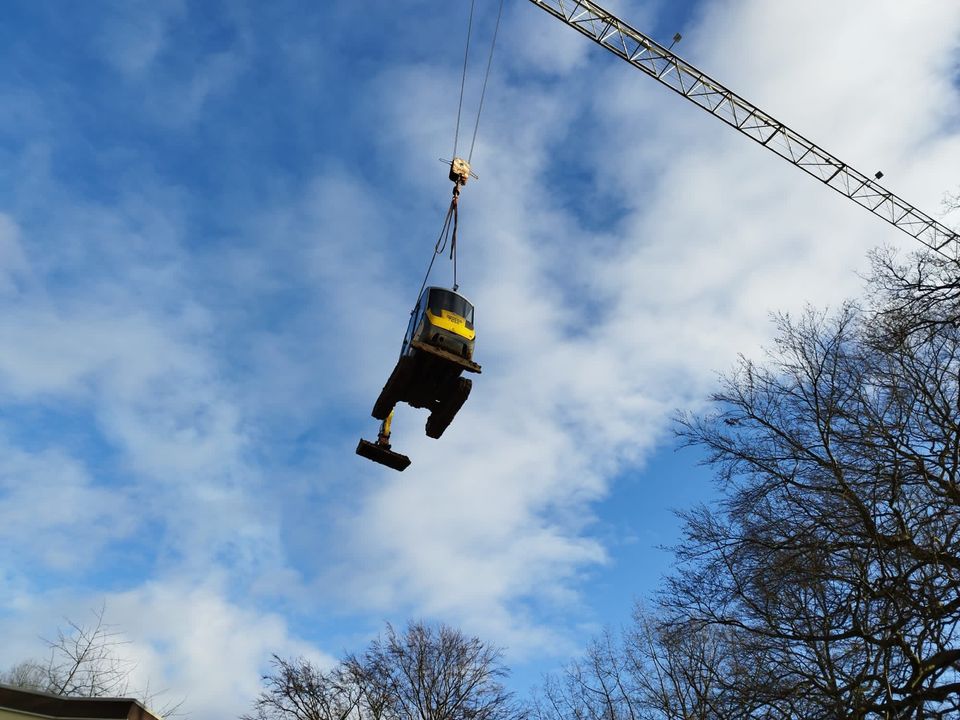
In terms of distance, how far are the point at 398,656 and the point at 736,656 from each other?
2033cm

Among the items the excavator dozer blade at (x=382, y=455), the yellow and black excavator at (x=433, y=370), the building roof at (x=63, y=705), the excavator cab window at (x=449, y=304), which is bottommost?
the building roof at (x=63, y=705)

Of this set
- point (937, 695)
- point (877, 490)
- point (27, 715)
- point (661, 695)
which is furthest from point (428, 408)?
point (661, 695)

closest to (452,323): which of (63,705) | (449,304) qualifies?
(449,304)

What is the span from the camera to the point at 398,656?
99.1ft

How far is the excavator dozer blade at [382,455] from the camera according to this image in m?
11.1

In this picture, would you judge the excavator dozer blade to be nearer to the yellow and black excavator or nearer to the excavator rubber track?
the yellow and black excavator

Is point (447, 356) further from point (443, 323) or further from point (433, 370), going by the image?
point (443, 323)

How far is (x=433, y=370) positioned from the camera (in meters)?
10.9

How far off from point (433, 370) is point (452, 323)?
801 millimetres

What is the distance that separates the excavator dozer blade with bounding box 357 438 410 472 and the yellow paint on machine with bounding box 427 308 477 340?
7.03ft

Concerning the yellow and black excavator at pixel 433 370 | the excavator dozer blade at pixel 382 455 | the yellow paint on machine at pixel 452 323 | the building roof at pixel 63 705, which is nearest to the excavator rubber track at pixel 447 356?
the yellow and black excavator at pixel 433 370

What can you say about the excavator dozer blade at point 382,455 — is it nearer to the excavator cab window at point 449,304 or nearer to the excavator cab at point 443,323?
the excavator cab at point 443,323

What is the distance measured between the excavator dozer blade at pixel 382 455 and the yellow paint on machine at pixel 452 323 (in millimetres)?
2143

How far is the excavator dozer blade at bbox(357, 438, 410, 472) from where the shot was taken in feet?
36.4
